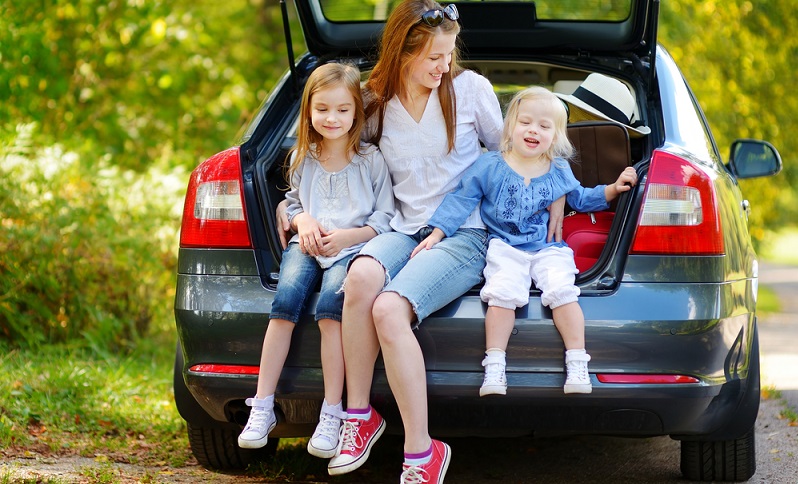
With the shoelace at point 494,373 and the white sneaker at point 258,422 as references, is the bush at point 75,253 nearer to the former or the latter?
the white sneaker at point 258,422

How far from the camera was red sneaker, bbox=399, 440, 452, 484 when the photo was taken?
3.10 metres

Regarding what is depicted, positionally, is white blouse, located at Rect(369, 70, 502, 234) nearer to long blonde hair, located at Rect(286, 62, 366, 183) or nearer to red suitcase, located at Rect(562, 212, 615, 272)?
long blonde hair, located at Rect(286, 62, 366, 183)

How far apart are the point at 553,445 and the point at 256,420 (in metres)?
1.82

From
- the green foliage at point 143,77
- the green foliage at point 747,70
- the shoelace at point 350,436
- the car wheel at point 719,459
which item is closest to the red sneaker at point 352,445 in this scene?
the shoelace at point 350,436

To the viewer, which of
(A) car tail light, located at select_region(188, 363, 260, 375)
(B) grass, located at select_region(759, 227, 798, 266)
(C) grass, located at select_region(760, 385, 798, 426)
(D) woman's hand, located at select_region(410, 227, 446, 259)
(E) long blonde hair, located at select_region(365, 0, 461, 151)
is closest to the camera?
(A) car tail light, located at select_region(188, 363, 260, 375)

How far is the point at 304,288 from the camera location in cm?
313

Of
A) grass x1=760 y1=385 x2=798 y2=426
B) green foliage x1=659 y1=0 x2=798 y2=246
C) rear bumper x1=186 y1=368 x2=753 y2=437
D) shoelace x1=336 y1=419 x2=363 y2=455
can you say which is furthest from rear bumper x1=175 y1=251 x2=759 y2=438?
green foliage x1=659 y1=0 x2=798 y2=246

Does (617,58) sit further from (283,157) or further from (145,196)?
(145,196)

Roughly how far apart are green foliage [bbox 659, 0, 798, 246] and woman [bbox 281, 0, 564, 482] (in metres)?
7.52

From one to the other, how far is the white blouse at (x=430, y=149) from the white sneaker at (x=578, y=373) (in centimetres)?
62

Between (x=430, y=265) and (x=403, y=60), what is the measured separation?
0.77 meters

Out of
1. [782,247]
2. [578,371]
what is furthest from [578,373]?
[782,247]

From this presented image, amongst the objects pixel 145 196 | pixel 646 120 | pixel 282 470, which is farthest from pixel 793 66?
pixel 282 470

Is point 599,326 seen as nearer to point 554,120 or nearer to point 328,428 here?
point 554,120
